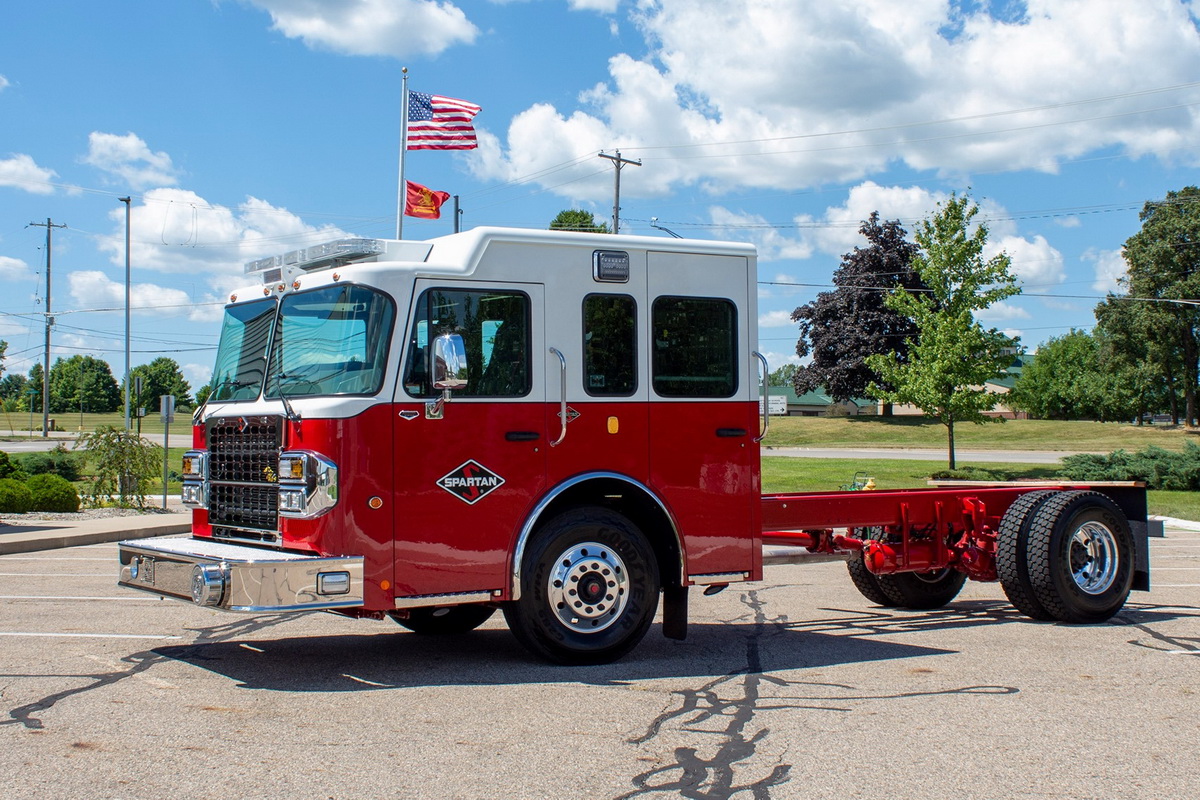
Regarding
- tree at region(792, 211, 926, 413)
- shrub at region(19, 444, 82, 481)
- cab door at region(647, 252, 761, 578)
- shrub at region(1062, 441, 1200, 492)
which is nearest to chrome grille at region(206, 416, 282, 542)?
cab door at region(647, 252, 761, 578)

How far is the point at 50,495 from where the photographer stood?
822 inches

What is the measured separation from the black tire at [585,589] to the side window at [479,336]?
0.95 meters

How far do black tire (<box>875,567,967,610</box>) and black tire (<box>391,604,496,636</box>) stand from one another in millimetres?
3739

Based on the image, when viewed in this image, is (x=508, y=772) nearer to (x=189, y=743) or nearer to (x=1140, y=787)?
(x=189, y=743)

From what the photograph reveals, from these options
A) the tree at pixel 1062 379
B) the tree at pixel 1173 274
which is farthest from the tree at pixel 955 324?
the tree at pixel 1062 379

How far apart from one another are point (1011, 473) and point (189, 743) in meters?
29.3

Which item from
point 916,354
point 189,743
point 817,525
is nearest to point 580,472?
point 817,525

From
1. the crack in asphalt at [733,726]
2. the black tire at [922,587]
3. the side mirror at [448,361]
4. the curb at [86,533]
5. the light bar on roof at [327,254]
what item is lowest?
the curb at [86,533]

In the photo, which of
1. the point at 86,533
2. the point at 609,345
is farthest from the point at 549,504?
the point at 86,533

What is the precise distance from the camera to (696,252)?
7758 millimetres

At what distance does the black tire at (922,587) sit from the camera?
33.3ft

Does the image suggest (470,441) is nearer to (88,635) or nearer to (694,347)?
(694,347)

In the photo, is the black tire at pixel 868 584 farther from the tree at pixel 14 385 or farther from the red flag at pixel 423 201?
the tree at pixel 14 385

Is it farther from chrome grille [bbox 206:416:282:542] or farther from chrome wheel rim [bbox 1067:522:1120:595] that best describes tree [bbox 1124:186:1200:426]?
chrome grille [bbox 206:416:282:542]
